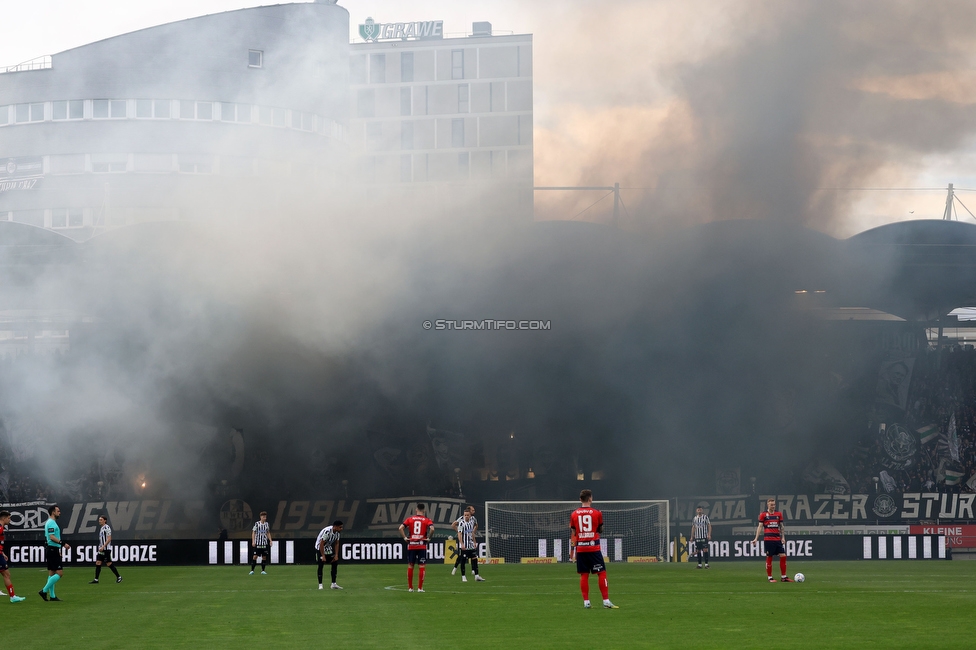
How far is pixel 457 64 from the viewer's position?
215ft

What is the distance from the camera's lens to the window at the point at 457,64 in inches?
2452

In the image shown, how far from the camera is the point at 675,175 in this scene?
1312 inches

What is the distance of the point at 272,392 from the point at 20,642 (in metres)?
23.3

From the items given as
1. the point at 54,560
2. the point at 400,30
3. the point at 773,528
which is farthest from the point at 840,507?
the point at 400,30

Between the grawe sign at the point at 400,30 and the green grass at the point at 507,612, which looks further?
the grawe sign at the point at 400,30

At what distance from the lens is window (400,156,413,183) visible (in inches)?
1316

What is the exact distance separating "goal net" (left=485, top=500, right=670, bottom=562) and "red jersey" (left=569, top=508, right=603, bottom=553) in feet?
54.4

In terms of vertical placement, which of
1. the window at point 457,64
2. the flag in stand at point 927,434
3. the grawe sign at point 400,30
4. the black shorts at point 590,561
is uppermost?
the grawe sign at point 400,30

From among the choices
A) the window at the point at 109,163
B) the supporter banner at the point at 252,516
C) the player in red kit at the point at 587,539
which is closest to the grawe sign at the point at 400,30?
the window at the point at 109,163

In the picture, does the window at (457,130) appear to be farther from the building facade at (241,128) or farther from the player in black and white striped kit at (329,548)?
the player in black and white striped kit at (329,548)

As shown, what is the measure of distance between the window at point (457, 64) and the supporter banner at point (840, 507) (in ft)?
120

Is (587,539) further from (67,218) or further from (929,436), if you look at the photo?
(67,218)

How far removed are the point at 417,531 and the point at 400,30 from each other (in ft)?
185

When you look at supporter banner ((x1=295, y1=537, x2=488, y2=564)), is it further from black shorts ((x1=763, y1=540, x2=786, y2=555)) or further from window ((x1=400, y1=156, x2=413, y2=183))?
window ((x1=400, y1=156, x2=413, y2=183))
